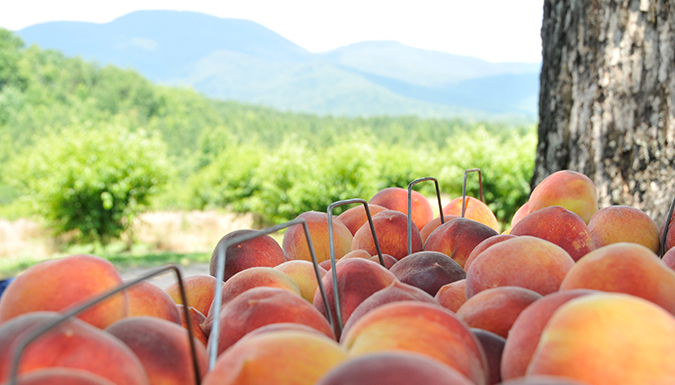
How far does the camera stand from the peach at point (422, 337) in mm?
332

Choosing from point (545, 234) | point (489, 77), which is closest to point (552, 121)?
point (545, 234)

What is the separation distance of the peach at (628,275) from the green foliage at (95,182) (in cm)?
948

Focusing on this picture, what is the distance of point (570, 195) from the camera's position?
3.17 feet

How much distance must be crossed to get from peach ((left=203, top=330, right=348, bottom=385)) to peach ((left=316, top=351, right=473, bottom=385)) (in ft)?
0.16

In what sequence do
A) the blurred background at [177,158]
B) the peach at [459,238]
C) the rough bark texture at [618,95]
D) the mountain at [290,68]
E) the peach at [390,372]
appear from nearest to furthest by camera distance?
the peach at [390,372] → the peach at [459,238] → the rough bark texture at [618,95] → the blurred background at [177,158] → the mountain at [290,68]

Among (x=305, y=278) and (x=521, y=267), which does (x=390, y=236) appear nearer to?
(x=305, y=278)

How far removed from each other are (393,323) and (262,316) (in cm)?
14

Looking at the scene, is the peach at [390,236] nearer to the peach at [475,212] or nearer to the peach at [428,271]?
the peach at [428,271]

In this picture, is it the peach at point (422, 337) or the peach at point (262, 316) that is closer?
the peach at point (422, 337)

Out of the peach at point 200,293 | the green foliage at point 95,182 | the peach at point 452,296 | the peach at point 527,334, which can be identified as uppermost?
the peach at point 527,334

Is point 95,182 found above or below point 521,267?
below

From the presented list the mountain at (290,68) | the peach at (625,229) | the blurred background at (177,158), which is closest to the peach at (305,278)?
the peach at (625,229)

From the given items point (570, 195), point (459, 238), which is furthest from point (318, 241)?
point (570, 195)

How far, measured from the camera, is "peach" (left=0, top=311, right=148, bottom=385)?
1.04 ft
